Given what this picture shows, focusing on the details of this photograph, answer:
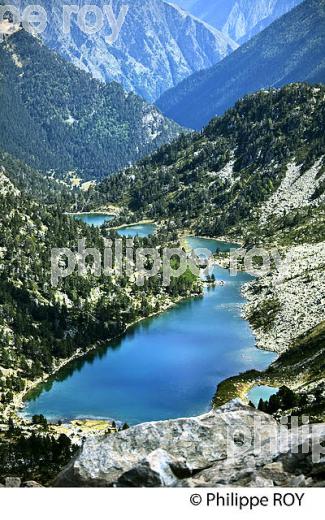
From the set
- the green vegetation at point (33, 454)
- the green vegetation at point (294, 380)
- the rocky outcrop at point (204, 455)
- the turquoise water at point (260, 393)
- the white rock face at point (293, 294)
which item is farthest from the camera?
the white rock face at point (293, 294)

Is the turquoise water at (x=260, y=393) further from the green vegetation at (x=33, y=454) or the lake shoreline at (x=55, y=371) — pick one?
the lake shoreline at (x=55, y=371)

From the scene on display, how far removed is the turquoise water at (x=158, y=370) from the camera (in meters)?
104

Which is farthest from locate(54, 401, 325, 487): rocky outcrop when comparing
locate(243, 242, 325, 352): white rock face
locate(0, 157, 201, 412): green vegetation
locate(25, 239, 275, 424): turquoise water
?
locate(243, 242, 325, 352): white rock face

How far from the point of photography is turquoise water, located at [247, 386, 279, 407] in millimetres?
93619

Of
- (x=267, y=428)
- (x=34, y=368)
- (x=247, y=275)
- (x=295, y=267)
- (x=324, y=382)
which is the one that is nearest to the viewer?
(x=267, y=428)

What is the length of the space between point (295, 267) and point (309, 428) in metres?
135

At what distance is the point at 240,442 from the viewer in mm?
38938

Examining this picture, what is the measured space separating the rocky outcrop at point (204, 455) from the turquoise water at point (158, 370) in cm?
5764

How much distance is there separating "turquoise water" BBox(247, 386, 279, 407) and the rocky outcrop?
5176cm

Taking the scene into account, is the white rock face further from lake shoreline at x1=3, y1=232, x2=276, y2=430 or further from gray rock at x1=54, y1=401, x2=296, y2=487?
gray rock at x1=54, y1=401, x2=296, y2=487

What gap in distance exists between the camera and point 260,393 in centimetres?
9644

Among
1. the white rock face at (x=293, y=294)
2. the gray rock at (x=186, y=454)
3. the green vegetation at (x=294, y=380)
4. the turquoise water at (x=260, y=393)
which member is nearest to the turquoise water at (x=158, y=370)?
the green vegetation at (x=294, y=380)
